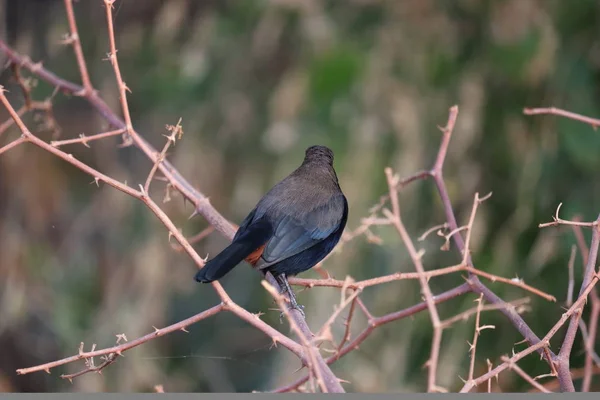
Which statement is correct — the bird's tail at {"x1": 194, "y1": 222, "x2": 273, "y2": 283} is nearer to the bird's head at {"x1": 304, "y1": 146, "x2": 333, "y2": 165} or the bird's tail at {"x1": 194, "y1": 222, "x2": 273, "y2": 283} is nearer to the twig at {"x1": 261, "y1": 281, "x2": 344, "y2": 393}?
the bird's head at {"x1": 304, "y1": 146, "x2": 333, "y2": 165}

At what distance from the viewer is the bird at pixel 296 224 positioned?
2.45 m

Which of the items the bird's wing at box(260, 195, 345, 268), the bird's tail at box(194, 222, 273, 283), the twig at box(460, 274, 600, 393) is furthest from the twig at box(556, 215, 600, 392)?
the bird's wing at box(260, 195, 345, 268)

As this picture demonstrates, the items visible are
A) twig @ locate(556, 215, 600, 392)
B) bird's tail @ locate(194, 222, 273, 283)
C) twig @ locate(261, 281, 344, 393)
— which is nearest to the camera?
twig @ locate(261, 281, 344, 393)

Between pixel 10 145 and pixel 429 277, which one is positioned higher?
pixel 10 145

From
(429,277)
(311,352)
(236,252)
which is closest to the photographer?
(311,352)

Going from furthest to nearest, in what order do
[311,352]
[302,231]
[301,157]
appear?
[301,157] → [302,231] → [311,352]

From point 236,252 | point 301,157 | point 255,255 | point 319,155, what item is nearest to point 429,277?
point 236,252

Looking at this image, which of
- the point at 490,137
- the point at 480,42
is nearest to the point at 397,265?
the point at 490,137

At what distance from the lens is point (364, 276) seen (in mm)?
4547

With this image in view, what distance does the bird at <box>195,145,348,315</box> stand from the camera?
2451 mm

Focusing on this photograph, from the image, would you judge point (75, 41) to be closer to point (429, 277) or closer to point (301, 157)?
point (429, 277)

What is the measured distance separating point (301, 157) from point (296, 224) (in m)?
1.94

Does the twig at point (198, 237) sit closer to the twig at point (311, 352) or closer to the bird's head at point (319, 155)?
the bird's head at point (319, 155)

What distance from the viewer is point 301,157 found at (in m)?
4.49
